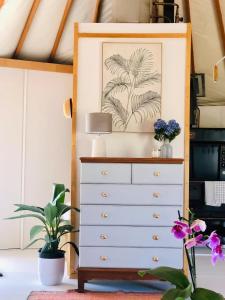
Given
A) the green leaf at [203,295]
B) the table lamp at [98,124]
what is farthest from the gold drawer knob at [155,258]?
the green leaf at [203,295]

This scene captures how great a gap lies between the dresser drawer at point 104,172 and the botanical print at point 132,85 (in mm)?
628

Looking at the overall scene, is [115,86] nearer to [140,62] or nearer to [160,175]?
[140,62]

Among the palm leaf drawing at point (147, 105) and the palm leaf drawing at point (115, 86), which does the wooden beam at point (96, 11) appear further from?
the palm leaf drawing at point (147, 105)

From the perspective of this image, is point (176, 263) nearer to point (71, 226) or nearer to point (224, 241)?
point (71, 226)

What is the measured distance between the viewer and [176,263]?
13.7 ft

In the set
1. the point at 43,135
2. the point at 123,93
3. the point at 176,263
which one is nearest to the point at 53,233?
the point at 176,263

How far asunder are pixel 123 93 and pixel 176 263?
5.79 feet

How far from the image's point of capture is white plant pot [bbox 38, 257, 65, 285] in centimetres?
434

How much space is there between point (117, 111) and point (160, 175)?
91 cm

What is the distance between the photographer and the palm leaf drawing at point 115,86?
4785 millimetres

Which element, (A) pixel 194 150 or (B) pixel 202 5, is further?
(A) pixel 194 150

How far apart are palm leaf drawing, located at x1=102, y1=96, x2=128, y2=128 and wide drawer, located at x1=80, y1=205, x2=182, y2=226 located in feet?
3.14

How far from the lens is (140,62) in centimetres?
479

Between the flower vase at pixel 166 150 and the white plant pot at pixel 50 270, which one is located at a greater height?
the flower vase at pixel 166 150
